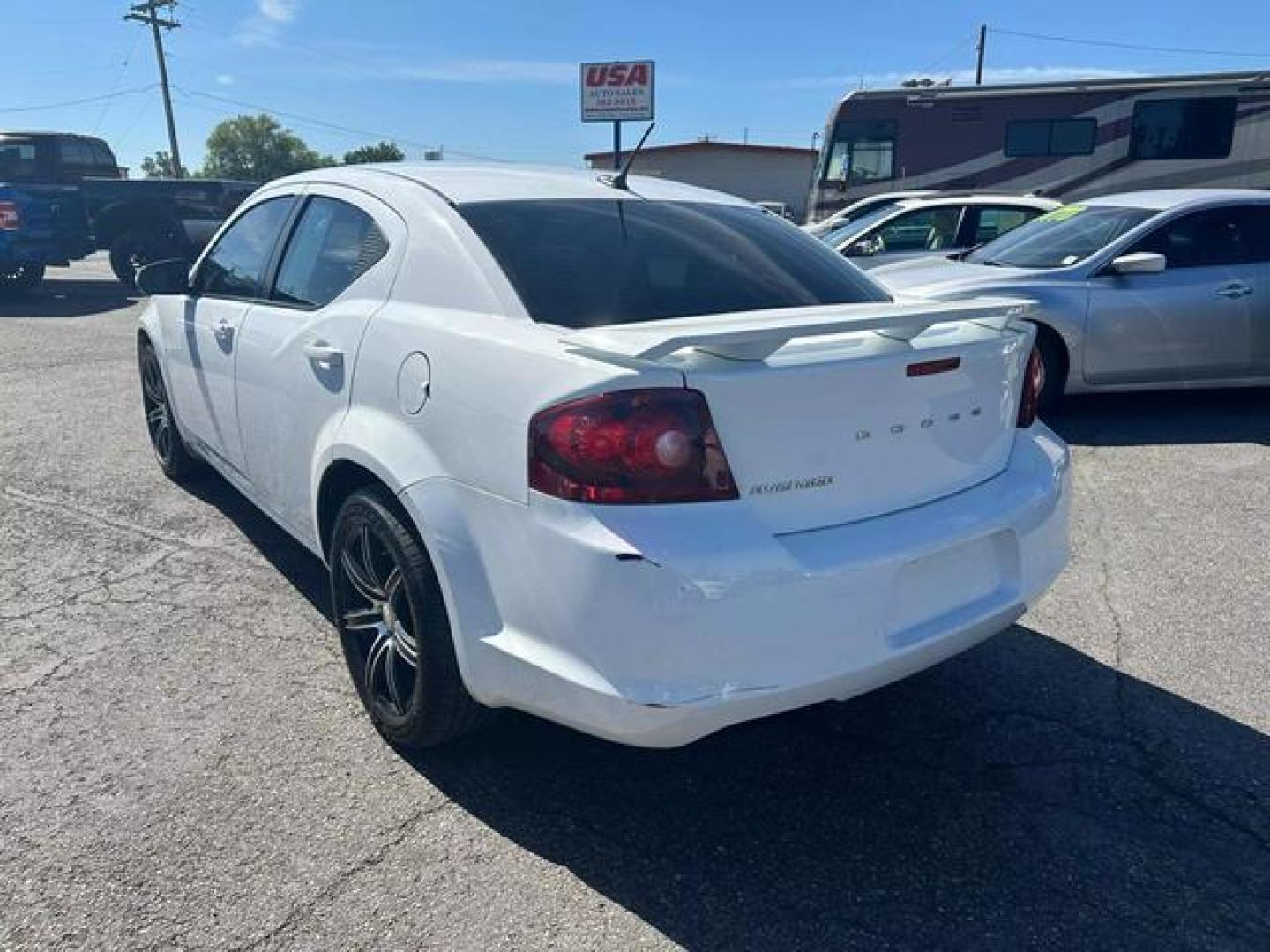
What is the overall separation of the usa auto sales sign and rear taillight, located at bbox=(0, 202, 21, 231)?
425 inches

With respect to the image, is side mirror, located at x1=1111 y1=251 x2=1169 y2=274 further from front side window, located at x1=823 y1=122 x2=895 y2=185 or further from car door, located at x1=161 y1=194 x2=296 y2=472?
front side window, located at x1=823 y1=122 x2=895 y2=185

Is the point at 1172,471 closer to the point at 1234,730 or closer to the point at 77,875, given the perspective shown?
the point at 1234,730

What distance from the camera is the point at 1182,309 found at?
252 inches

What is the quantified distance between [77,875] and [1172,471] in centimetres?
557

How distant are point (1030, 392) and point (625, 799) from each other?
1662mm

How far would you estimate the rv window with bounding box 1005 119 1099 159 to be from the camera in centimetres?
1523

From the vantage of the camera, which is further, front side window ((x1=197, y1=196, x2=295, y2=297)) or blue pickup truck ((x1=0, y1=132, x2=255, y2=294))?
blue pickup truck ((x1=0, y1=132, x2=255, y2=294))

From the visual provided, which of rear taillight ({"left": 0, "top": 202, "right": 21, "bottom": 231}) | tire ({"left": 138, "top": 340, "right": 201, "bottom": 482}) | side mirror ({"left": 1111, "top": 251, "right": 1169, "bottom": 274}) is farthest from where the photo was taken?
rear taillight ({"left": 0, "top": 202, "right": 21, "bottom": 231})

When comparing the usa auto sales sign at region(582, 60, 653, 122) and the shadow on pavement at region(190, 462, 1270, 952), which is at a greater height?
the usa auto sales sign at region(582, 60, 653, 122)

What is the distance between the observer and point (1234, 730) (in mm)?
2891

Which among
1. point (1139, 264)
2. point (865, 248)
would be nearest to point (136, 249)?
point (865, 248)

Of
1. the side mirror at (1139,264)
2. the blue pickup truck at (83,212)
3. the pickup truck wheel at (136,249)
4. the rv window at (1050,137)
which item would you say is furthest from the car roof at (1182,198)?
the pickup truck wheel at (136,249)

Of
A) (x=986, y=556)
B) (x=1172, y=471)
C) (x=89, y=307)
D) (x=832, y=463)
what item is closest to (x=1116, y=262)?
(x=1172, y=471)

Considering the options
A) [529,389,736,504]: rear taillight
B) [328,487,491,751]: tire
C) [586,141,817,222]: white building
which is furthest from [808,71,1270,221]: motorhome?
[586,141,817,222]: white building
